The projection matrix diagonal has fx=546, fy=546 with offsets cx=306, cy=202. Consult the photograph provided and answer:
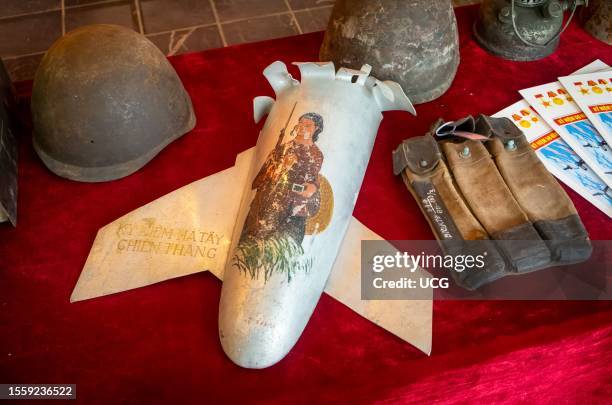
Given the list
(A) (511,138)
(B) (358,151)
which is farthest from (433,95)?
(B) (358,151)

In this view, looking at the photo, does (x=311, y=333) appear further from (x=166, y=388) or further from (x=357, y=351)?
(x=166, y=388)

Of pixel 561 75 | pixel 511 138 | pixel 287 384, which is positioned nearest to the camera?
pixel 287 384

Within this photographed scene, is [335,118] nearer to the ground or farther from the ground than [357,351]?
farther from the ground

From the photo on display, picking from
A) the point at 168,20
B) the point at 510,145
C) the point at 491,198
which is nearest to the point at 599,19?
the point at 510,145

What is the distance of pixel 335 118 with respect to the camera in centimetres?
106

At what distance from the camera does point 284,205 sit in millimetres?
961

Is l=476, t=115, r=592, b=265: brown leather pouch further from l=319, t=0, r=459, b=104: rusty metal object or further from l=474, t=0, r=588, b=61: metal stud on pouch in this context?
l=474, t=0, r=588, b=61: metal stud on pouch

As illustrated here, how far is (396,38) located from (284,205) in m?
0.52

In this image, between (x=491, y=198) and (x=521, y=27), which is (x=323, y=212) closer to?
(x=491, y=198)

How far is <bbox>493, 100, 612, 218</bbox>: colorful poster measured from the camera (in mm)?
1229

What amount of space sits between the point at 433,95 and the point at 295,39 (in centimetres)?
49

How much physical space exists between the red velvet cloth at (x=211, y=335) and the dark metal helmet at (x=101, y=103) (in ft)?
0.20

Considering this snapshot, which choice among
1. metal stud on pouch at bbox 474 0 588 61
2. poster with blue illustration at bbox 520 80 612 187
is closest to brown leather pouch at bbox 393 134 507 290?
poster with blue illustration at bbox 520 80 612 187

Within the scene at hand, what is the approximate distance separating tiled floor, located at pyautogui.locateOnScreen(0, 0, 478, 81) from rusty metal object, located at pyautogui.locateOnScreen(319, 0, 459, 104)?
2.22 feet
